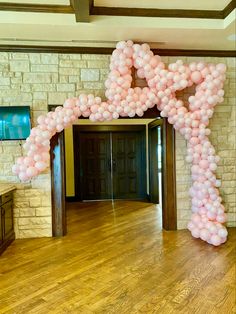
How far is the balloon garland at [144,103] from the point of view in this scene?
3377 mm

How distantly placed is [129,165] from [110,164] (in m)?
0.51

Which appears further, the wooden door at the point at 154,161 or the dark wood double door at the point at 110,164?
the dark wood double door at the point at 110,164

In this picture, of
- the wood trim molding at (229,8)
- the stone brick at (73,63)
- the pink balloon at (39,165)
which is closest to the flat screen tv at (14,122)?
the pink balloon at (39,165)

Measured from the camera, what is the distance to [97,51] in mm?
3791

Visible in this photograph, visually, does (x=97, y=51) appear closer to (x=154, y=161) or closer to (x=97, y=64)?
(x=97, y=64)

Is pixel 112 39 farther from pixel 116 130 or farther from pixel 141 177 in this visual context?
pixel 141 177

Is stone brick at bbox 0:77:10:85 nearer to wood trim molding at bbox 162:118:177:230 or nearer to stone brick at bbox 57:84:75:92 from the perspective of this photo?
stone brick at bbox 57:84:75:92

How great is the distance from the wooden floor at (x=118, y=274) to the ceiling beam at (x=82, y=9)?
2.73 metres

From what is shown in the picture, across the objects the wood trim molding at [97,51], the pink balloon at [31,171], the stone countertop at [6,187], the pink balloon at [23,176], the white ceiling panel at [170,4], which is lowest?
the stone countertop at [6,187]

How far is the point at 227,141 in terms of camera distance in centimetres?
409

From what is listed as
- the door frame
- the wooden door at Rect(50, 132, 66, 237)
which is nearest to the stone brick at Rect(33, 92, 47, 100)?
the wooden door at Rect(50, 132, 66, 237)

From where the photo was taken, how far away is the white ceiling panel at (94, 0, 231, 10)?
2887 mm

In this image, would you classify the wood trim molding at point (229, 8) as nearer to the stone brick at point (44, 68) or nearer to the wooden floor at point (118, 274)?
the stone brick at point (44, 68)

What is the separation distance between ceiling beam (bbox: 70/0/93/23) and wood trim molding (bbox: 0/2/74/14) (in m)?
0.16
